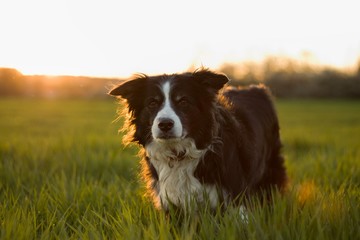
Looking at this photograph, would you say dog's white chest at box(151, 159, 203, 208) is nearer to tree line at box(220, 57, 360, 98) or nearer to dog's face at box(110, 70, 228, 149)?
dog's face at box(110, 70, 228, 149)

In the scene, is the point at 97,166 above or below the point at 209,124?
below

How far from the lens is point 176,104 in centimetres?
381

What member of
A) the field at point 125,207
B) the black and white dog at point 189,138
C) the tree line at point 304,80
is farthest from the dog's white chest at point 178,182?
the tree line at point 304,80

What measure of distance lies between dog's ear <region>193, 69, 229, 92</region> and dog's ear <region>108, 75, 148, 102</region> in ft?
1.75

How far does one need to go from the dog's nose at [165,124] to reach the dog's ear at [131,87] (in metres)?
0.72

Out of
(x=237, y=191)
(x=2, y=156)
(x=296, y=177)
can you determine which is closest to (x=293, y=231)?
(x=237, y=191)

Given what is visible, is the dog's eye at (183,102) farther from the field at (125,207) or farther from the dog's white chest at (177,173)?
the field at (125,207)

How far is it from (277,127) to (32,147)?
4217 mm

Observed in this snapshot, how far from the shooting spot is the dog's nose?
11.6 feet

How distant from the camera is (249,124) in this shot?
4434 mm

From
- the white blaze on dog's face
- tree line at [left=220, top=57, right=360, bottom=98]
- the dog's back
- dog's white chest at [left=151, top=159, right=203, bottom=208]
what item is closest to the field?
dog's white chest at [left=151, top=159, right=203, bottom=208]

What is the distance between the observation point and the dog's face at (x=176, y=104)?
12.0 ft

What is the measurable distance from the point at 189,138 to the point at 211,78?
584mm

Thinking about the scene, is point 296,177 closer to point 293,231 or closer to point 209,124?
point 209,124
